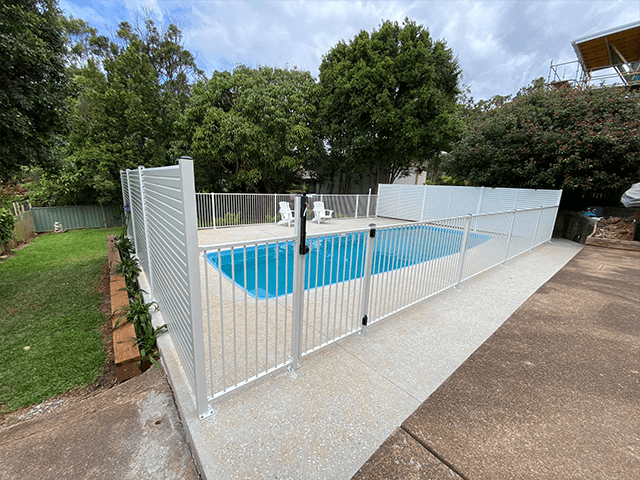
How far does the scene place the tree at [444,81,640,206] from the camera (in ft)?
→ 24.3

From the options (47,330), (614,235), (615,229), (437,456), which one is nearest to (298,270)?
(437,456)

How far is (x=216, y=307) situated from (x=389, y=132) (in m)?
12.0

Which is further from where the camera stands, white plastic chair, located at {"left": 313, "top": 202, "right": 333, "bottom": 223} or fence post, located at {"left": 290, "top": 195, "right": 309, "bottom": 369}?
white plastic chair, located at {"left": 313, "top": 202, "right": 333, "bottom": 223}

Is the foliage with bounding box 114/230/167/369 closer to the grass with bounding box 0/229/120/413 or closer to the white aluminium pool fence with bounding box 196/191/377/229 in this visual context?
the grass with bounding box 0/229/120/413

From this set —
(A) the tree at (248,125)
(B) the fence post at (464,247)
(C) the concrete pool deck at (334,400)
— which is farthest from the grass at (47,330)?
(A) the tree at (248,125)

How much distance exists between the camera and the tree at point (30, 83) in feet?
11.2

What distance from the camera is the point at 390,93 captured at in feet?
38.5

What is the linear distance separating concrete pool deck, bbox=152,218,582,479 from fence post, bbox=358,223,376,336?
210 mm

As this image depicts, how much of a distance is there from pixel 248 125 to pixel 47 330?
9.55 metres

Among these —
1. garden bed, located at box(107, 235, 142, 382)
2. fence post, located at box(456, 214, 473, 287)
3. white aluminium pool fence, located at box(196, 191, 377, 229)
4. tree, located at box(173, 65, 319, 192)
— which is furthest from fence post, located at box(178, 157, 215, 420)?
tree, located at box(173, 65, 319, 192)

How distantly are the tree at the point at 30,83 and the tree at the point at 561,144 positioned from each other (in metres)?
11.2

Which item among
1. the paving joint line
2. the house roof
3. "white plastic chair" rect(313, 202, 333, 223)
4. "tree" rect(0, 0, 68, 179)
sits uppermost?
the house roof

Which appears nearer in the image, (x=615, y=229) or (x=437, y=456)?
(x=437, y=456)

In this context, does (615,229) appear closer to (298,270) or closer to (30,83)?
(298,270)
